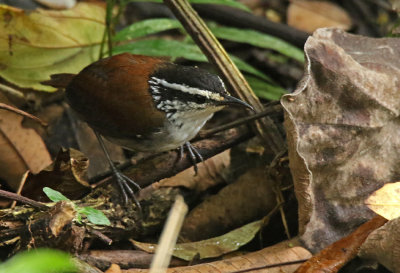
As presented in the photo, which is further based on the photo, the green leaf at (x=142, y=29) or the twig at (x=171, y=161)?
the green leaf at (x=142, y=29)

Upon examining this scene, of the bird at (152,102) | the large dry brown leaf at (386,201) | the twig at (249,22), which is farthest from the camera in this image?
the twig at (249,22)

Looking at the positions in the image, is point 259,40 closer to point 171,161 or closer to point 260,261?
point 171,161

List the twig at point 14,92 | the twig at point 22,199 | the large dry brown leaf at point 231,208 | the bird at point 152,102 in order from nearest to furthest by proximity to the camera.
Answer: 1. the twig at point 22,199
2. the bird at point 152,102
3. the large dry brown leaf at point 231,208
4. the twig at point 14,92

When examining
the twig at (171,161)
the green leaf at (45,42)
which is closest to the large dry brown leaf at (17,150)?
the twig at (171,161)

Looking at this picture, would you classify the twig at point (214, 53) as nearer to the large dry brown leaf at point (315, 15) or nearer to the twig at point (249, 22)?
the twig at point (249, 22)

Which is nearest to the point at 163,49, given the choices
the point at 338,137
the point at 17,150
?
the point at 17,150

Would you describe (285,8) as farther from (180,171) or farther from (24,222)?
(24,222)

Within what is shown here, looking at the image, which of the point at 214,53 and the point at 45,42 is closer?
the point at 214,53

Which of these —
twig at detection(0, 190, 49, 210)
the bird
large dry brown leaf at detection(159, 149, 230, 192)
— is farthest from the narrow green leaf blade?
twig at detection(0, 190, 49, 210)
